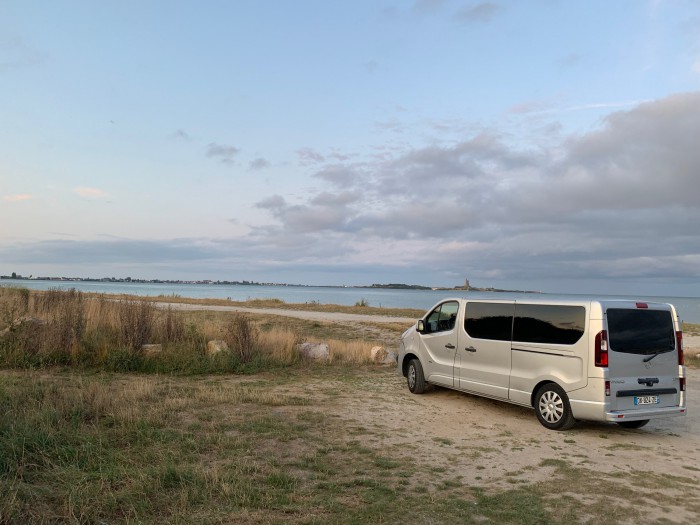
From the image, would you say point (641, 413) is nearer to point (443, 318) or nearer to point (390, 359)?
point (443, 318)

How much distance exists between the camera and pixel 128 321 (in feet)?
46.4

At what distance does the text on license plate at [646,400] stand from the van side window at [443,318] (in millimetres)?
3477

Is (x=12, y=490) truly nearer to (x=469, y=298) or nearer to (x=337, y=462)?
(x=337, y=462)

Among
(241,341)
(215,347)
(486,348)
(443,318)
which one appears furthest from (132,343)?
(486,348)

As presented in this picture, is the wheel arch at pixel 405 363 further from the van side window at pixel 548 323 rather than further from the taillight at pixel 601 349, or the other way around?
the taillight at pixel 601 349

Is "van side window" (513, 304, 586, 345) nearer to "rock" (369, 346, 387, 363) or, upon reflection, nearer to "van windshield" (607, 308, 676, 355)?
"van windshield" (607, 308, 676, 355)

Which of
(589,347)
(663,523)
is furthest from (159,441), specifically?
(589,347)

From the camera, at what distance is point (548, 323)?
28.9 ft

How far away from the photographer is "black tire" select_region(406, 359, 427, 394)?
11305 mm

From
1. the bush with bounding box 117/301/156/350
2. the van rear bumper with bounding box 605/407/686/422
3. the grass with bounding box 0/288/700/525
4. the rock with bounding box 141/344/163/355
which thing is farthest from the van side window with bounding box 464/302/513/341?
the bush with bounding box 117/301/156/350

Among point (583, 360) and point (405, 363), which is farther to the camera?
point (405, 363)

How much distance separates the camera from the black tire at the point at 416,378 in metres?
11.3

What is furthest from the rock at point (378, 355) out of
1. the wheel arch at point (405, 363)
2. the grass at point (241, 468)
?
the grass at point (241, 468)

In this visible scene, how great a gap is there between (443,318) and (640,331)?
375cm
